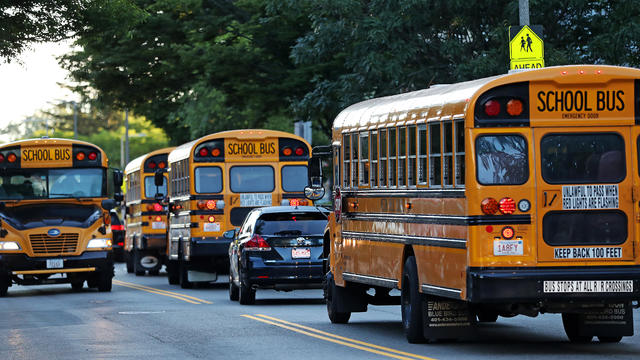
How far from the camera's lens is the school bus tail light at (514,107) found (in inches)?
547

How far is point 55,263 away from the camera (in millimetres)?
27969

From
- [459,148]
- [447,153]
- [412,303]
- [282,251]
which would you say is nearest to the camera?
[459,148]

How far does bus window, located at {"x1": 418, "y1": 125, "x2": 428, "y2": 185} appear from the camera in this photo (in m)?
15.2

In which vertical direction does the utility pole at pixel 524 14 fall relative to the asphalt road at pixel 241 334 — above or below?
above

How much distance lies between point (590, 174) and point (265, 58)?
80.8 ft

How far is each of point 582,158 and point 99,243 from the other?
52.9 ft

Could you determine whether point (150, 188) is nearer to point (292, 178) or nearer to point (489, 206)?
point (292, 178)

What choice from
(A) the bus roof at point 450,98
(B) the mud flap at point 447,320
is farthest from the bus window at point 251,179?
(B) the mud flap at point 447,320

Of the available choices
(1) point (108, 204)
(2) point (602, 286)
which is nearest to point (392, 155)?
(2) point (602, 286)

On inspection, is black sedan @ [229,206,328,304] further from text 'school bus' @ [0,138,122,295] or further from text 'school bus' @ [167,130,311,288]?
text 'school bus' @ [0,138,122,295]

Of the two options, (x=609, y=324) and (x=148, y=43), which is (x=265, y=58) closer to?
(x=148, y=43)

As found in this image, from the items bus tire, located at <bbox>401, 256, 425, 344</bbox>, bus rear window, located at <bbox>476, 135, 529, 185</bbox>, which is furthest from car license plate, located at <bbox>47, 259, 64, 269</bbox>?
bus rear window, located at <bbox>476, 135, 529, 185</bbox>

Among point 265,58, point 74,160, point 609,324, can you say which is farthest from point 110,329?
point 265,58

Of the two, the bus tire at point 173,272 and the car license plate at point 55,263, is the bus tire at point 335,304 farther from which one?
the bus tire at point 173,272
